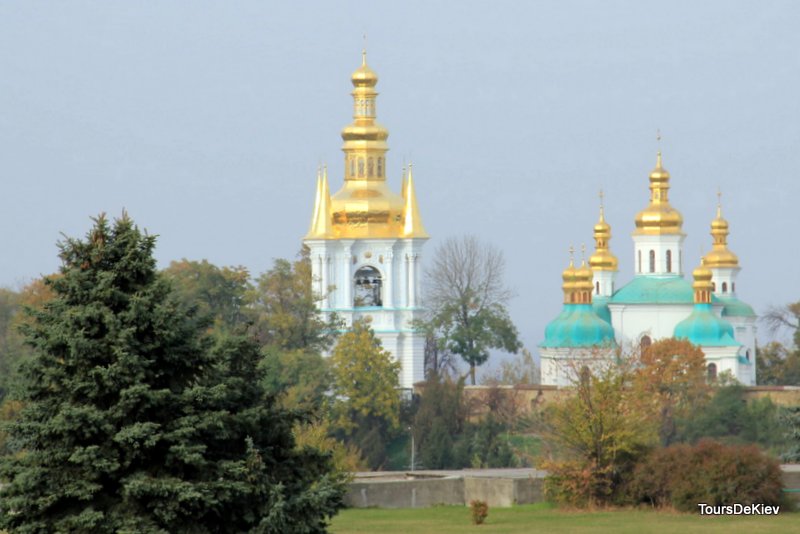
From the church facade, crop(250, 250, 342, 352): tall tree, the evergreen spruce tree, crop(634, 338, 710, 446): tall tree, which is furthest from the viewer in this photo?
the church facade

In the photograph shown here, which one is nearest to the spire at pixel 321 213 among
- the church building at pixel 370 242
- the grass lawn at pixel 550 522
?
the church building at pixel 370 242

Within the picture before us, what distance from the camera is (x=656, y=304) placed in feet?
289

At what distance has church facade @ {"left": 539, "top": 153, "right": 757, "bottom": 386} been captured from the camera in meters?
83.5

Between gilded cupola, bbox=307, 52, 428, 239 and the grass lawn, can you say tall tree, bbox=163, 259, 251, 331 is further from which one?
the grass lawn

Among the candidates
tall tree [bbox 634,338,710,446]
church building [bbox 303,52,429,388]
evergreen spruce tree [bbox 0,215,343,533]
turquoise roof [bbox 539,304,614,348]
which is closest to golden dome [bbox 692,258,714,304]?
turquoise roof [bbox 539,304,614,348]

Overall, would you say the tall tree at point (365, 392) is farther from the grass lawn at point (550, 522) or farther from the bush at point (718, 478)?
the bush at point (718, 478)

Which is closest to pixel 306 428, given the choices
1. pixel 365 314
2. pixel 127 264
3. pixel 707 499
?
pixel 707 499

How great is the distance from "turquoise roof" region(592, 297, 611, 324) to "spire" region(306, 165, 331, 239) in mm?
9228

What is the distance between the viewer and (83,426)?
24406 mm

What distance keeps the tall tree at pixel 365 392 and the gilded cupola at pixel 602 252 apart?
52.4 ft

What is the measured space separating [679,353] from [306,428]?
3495cm

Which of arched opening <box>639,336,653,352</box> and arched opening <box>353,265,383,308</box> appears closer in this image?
arched opening <box>639,336,653,352</box>

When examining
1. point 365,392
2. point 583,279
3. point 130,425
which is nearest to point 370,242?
point 583,279

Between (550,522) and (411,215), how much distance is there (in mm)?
58043
